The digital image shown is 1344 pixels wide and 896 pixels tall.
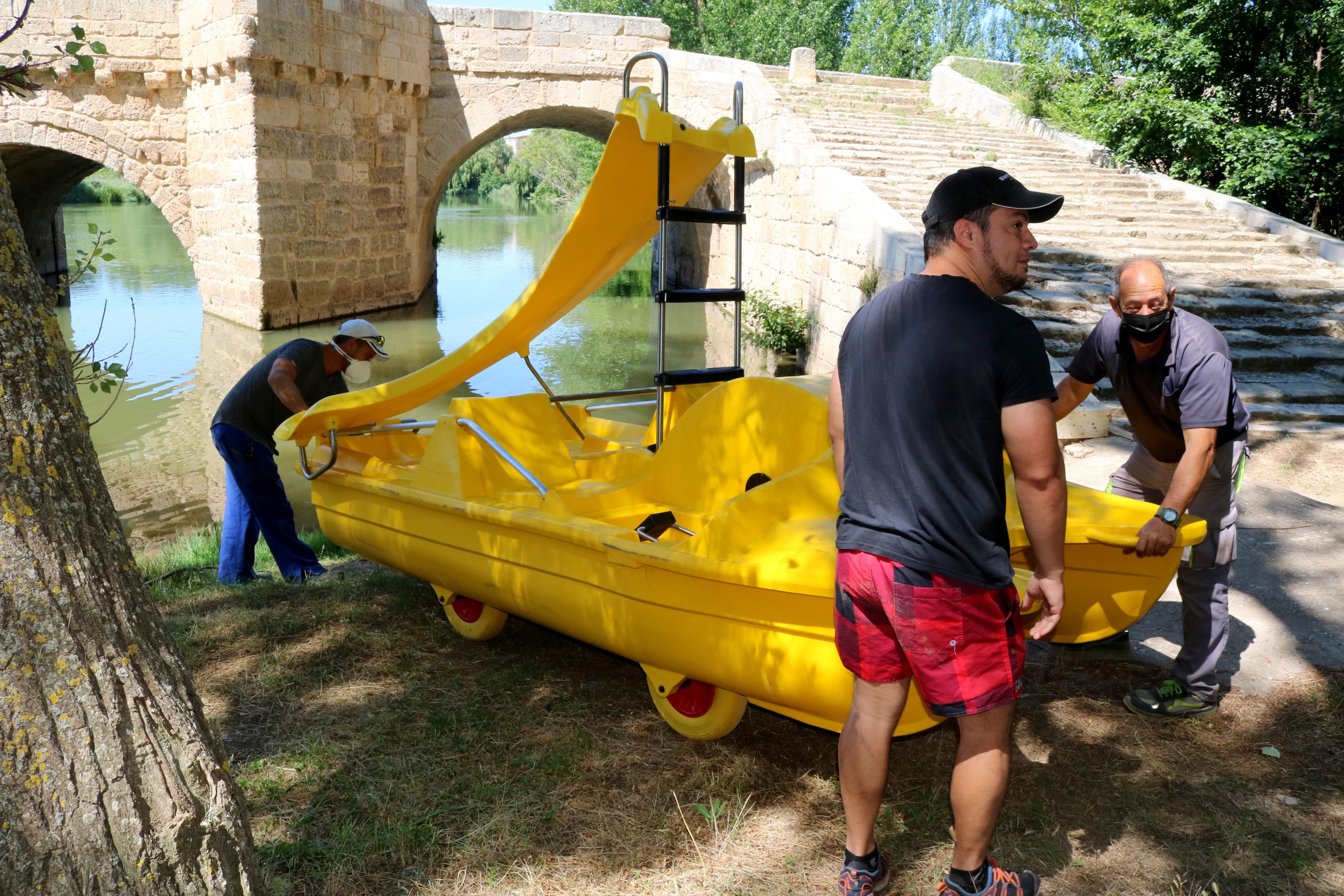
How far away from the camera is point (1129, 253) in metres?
9.13

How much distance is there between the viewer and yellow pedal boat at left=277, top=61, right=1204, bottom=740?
2598 millimetres

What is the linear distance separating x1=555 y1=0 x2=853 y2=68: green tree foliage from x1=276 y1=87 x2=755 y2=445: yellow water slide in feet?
84.2

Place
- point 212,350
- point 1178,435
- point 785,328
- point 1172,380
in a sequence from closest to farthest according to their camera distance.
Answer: point 1172,380
point 1178,435
point 785,328
point 212,350

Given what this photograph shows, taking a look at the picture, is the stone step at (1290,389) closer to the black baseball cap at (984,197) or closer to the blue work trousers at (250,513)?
the black baseball cap at (984,197)

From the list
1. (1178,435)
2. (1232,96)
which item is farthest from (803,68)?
(1178,435)

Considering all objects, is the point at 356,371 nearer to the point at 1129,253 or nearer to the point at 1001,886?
the point at 1001,886

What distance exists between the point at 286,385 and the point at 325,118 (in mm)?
10196

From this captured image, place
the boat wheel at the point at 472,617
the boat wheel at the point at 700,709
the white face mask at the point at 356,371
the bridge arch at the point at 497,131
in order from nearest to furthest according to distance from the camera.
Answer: the boat wheel at the point at 700,709
the boat wheel at the point at 472,617
the white face mask at the point at 356,371
the bridge arch at the point at 497,131

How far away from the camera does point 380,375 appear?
38.0 feet

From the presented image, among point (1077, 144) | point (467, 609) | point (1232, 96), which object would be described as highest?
point (1232, 96)

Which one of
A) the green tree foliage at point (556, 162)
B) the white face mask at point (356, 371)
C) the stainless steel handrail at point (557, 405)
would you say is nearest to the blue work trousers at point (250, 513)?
the white face mask at point (356, 371)

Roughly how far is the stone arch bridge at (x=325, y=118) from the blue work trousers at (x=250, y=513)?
7.39 meters

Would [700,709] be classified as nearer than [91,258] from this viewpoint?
Yes

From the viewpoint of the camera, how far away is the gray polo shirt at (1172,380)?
9.11 ft
